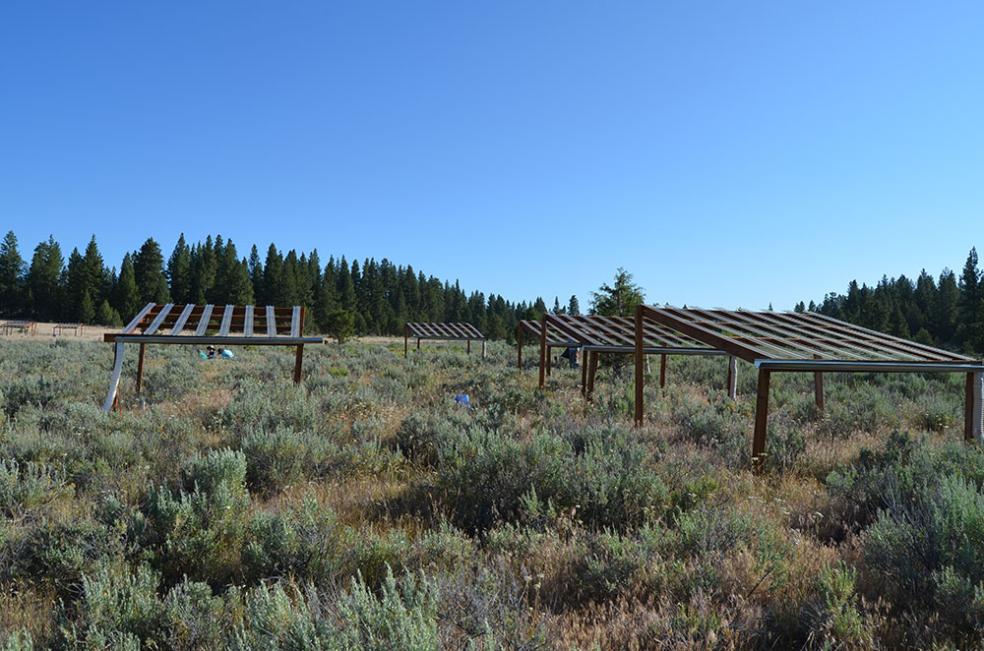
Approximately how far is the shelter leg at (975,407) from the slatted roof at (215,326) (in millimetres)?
10106

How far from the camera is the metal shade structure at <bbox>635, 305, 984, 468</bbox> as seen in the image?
634cm

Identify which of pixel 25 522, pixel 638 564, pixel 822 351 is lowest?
pixel 25 522

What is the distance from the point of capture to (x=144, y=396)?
35.7ft

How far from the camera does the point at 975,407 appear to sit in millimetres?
7488

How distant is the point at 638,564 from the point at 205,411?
7890 millimetres

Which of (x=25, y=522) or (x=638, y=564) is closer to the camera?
(x=638, y=564)

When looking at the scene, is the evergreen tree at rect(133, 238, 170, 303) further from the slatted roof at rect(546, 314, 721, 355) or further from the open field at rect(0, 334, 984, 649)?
the open field at rect(0, 334, 984, 649)

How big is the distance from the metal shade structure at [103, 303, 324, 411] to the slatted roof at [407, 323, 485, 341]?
18499 millimetres

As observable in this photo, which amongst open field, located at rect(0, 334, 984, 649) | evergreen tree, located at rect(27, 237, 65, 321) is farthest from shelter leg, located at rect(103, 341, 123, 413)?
evergreen tree, located at rect(27, 237, 65, 321)

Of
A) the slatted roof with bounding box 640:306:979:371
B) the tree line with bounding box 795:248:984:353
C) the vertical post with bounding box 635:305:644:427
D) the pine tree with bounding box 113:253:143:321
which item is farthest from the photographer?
the pine tree with bounding box 113:253:143:321

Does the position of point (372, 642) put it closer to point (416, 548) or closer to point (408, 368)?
point (416, 548)

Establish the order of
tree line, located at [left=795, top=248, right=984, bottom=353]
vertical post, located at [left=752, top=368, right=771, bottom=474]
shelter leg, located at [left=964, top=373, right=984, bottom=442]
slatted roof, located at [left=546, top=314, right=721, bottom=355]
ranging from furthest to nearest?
tree line, located at [left=795, top=248, right=984, bottom=353] → slatted roof, located at [left=546, top=314, right=721, bottom=355] → shelter leg, located at [left=964, top=373, right=984, bottom=442] → vertical post, located at [left=752, top=368, right=771, bottom=474]

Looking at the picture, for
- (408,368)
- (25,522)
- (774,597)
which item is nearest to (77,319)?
(408,368)

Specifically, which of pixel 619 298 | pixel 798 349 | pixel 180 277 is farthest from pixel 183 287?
pixel 798 349
